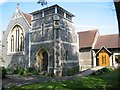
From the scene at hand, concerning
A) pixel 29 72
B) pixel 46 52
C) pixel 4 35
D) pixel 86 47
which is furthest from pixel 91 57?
pixel 4 35

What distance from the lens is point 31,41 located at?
2180cm

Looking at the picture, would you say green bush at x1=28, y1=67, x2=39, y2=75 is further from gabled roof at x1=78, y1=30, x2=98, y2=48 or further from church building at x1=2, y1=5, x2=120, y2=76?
gabled roof at x1=78, y1=30, x2=98, y2=48

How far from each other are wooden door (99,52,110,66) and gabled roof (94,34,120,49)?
1.17 m

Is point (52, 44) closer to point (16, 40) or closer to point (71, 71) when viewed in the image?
point (71, 71)

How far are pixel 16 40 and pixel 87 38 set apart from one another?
1064 cm

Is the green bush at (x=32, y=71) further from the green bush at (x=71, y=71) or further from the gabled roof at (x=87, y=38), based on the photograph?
the gabled roof at (x=87, y=38)

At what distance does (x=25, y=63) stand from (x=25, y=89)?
12.9 metres

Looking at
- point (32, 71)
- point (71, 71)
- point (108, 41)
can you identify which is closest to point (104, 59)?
point (108, 41)

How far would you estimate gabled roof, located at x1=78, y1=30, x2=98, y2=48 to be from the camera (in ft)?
86.4

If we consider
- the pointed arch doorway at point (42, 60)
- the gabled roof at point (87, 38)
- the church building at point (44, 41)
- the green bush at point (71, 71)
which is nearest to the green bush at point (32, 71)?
the church building at point (44, 41)

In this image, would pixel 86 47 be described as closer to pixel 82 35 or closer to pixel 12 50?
pixel 82 35

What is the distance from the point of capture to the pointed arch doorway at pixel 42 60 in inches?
823

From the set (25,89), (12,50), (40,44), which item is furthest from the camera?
(12,50)

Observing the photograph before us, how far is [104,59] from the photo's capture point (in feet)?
81.9
